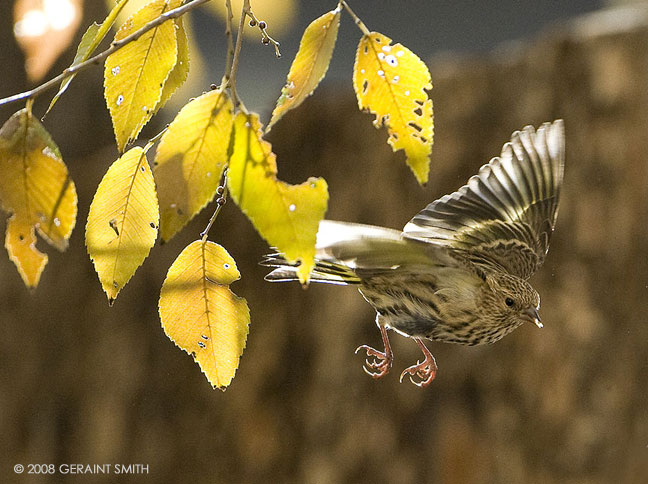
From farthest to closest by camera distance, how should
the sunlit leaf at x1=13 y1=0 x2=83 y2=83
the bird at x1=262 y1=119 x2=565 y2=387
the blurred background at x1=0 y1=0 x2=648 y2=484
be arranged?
1. the blurred background at x1=0 y1=0 x2=648 y2=484
2. the sunlit leaf at x1=13 y1=0 x2=83 y2=83
3. the bird at x1=262 y1=119 x2=565 y2=387

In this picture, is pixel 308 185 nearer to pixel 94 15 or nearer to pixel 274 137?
pixel 274 137

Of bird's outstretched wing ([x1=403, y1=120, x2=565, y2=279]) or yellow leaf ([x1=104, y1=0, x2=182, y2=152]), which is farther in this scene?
bird's outstretched wing ([x1=403, y1=120, x2=565, y2=279])

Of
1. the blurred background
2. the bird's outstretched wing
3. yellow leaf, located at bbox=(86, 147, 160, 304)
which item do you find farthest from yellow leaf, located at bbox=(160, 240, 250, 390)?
the blurred background

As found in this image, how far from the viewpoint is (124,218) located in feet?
1.42

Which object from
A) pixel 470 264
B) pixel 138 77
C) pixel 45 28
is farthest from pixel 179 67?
pixel 45 28

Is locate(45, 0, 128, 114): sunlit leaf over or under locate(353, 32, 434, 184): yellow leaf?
over

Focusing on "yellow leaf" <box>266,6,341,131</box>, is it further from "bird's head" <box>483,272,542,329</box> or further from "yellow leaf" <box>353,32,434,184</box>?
"bird's head" <box>483,272,542,329</box>

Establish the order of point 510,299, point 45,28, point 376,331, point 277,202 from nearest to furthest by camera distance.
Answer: point 277,202
point 510,299
point 45,28
point 376,331

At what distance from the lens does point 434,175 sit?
68.3 inches

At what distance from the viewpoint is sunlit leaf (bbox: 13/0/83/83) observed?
33.6 inches

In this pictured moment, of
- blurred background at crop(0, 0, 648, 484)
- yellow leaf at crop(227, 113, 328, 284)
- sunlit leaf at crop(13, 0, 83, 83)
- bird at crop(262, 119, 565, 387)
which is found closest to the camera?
yellow leaf at crop(227, 113, 328, 284)

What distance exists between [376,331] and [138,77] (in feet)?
4.74

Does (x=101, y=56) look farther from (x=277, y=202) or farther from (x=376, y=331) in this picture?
(x=376, y=331)

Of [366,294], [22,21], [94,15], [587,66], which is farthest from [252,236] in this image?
[366,294]
